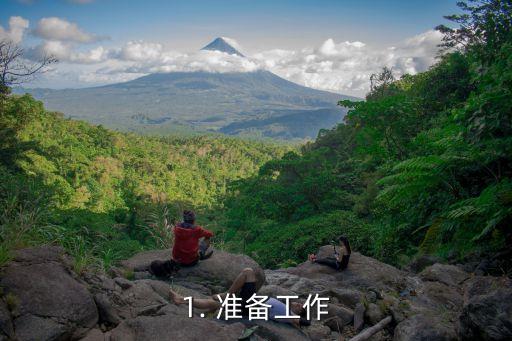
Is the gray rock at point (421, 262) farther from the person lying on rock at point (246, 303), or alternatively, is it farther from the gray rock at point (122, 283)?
the gray rock at point (122, 283)

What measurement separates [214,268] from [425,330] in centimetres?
356

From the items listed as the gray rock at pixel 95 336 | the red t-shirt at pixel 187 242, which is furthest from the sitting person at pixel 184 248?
the gray rock at pixel 95 336

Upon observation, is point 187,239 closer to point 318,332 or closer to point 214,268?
point 214,268

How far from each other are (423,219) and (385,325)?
2677 millimetres

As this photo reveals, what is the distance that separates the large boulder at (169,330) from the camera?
370 cm

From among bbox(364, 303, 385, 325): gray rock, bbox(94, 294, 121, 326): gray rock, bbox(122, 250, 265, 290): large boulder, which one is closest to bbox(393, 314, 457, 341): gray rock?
bbox(364, 303, 385, 325): gray rock

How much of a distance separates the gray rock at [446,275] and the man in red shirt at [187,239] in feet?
12.2

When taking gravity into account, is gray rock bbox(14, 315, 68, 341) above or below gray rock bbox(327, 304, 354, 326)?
above

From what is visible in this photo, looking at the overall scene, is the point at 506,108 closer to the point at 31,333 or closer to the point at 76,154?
the point at 31,333

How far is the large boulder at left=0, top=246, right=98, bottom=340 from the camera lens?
11.5 feet

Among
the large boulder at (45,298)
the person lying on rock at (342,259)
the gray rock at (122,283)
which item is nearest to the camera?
the large boulder at (45,298)

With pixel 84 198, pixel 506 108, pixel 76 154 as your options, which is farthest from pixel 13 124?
pixel 506 108

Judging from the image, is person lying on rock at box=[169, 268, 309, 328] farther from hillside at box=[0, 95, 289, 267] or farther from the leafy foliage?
the leafy foliage

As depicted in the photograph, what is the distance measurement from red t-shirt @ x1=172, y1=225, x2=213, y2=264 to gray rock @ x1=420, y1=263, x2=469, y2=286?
3.73m
